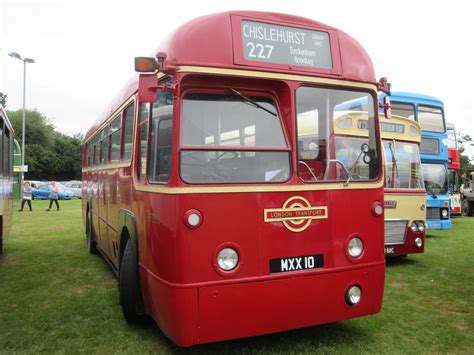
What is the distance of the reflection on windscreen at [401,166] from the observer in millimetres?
8648

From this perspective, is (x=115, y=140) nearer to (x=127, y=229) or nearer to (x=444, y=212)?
(x=127, y=229)

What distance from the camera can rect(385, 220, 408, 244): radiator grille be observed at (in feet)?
27.3

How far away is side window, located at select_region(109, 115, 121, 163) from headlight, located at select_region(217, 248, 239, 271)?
281 cm

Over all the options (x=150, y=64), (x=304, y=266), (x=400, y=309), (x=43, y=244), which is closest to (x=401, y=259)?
(x=400, y=309)

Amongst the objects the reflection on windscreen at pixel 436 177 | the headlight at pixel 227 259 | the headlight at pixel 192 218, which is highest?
the reflection on windscreen at pixel 436 177

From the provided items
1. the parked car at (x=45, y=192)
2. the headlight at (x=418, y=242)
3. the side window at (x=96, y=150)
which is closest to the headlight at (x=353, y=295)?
the headlight at (x=418, y=242)

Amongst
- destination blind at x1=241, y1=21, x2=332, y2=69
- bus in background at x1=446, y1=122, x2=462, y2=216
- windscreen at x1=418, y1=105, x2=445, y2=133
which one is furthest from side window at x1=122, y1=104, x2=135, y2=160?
bus in background at x1=446, y1=122, x2=462, y2=216

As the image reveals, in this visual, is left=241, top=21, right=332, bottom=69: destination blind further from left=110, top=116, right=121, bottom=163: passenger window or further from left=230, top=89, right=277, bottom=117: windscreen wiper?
left=110, top=116, right=121, bottom=163: passenger window

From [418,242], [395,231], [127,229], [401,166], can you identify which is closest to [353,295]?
[127,229]

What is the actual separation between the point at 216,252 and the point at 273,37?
1.98m

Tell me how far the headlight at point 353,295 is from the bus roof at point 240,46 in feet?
6.60

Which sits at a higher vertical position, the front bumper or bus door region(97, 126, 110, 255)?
bus door region(97, 126, 110, 255)

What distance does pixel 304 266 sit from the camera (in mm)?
4023

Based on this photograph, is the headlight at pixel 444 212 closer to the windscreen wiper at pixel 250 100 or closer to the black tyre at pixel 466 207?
the windscreen wiper at pixel 250 100
